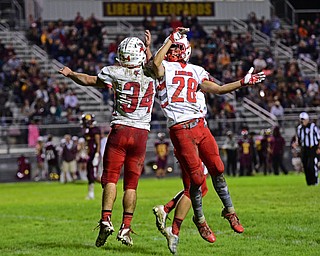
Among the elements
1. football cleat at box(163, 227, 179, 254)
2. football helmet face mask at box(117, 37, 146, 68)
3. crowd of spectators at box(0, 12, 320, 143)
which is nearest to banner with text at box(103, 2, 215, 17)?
crowd of spectators at box(0, 12, 320, 143)

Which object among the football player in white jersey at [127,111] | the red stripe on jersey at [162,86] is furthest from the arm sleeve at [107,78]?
the red stripe on jersey at [162,86]

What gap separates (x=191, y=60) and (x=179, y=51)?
85.5 feet

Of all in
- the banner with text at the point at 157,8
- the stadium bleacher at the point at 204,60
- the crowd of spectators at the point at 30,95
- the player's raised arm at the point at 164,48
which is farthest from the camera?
the banner with text at the point at 157,8

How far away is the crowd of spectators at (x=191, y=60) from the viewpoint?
32.1 m

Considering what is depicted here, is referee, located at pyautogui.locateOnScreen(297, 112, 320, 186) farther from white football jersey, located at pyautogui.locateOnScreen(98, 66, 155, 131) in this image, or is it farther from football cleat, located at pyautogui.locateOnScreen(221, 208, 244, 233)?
white football jersey, located at pyautogui.locateOnScreen(98, 66, 155, 131)

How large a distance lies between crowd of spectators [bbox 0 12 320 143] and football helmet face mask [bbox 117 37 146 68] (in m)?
20.8

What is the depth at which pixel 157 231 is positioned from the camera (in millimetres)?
11555

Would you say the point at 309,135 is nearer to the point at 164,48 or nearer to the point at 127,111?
the point at 127,111

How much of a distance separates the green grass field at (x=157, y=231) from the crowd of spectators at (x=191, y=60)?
1298cm

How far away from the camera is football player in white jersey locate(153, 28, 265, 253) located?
9.47 m

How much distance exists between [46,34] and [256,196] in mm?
20225

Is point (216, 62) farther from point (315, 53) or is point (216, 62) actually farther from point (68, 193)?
point (68, 193)

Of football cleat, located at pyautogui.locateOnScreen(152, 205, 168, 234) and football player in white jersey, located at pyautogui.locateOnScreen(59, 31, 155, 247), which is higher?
football player in white jersey, located at pyautogui.locateOnScreen(59, 31, 155, 247)

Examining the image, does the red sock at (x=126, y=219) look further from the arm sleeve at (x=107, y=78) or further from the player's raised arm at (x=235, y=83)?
the player's raised arm at (x=235, y=83)
